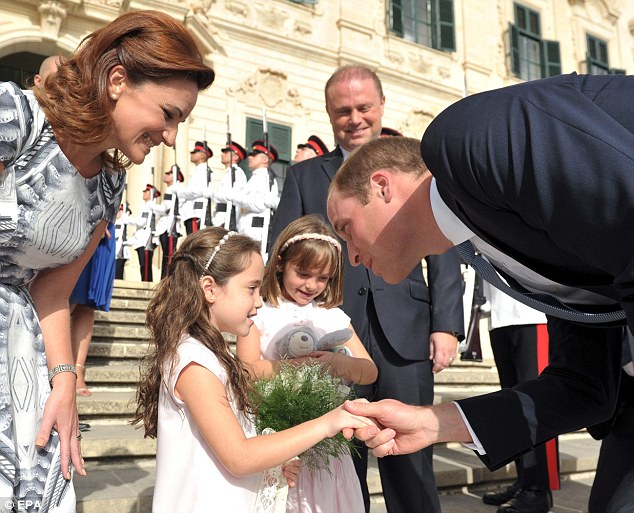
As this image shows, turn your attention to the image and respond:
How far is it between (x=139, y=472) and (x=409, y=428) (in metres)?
2.36

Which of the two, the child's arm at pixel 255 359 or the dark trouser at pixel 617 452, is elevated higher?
the child's arm at pixel 255 359

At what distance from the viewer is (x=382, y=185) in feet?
6.20

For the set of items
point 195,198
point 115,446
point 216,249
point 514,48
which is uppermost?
point 514,48

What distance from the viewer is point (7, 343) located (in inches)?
65.1

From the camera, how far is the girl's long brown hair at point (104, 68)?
1683 millimetres

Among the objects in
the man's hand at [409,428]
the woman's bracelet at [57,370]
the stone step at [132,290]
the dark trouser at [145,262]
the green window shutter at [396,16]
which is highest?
the green window shutter at [396,16]

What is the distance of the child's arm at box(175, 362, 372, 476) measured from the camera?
77.4 inches

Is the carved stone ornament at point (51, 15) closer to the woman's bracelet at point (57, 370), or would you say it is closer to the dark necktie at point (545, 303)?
the woman's bracelet at point (57, 370)

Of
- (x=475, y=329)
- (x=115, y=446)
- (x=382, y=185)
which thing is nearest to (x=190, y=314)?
(x=382, y=185)

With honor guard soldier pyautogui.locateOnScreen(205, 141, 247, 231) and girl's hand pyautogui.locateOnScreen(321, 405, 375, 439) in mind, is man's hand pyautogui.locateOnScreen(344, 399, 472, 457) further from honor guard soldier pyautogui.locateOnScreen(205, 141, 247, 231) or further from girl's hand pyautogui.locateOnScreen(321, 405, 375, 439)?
honor guard soldier pyautogui.locateOnScreen(205, 141, 247, 231)

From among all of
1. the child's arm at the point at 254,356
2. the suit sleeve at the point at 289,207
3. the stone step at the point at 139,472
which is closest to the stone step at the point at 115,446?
the stone step at the point at 139,472

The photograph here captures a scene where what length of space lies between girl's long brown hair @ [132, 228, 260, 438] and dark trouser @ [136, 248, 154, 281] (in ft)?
29.9

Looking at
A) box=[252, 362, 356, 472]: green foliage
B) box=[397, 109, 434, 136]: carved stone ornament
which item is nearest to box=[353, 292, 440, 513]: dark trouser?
box=[252, 362, 356, 472]: green foliage

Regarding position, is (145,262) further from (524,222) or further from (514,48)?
(514,48)
